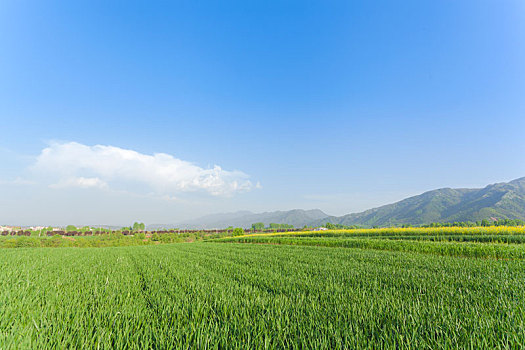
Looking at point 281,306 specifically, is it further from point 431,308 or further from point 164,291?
point 164,291

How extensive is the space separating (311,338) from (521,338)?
2202mm

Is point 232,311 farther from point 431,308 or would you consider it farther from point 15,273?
point 15,273

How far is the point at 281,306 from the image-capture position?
3.03 m

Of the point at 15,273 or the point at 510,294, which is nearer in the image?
the point at 510,294

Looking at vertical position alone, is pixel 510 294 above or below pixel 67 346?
below

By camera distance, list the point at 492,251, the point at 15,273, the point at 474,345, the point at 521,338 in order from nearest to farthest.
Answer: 1. the point at 474,345
2. the point at 521,338
3. the point at 15,273
4. the point at 492,251

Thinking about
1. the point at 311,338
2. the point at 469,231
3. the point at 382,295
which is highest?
the point at 311,338

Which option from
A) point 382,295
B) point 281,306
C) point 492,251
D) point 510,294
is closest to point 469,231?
point 492,251

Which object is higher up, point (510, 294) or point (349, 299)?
point (349, 299)

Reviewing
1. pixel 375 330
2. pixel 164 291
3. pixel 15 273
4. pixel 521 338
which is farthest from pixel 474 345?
pixel 15 273

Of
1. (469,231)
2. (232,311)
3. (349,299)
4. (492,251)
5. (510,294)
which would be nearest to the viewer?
(232,311)

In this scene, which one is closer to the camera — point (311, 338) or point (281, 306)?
point (311, 338)

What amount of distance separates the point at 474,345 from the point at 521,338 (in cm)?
69

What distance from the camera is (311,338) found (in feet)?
7.17
